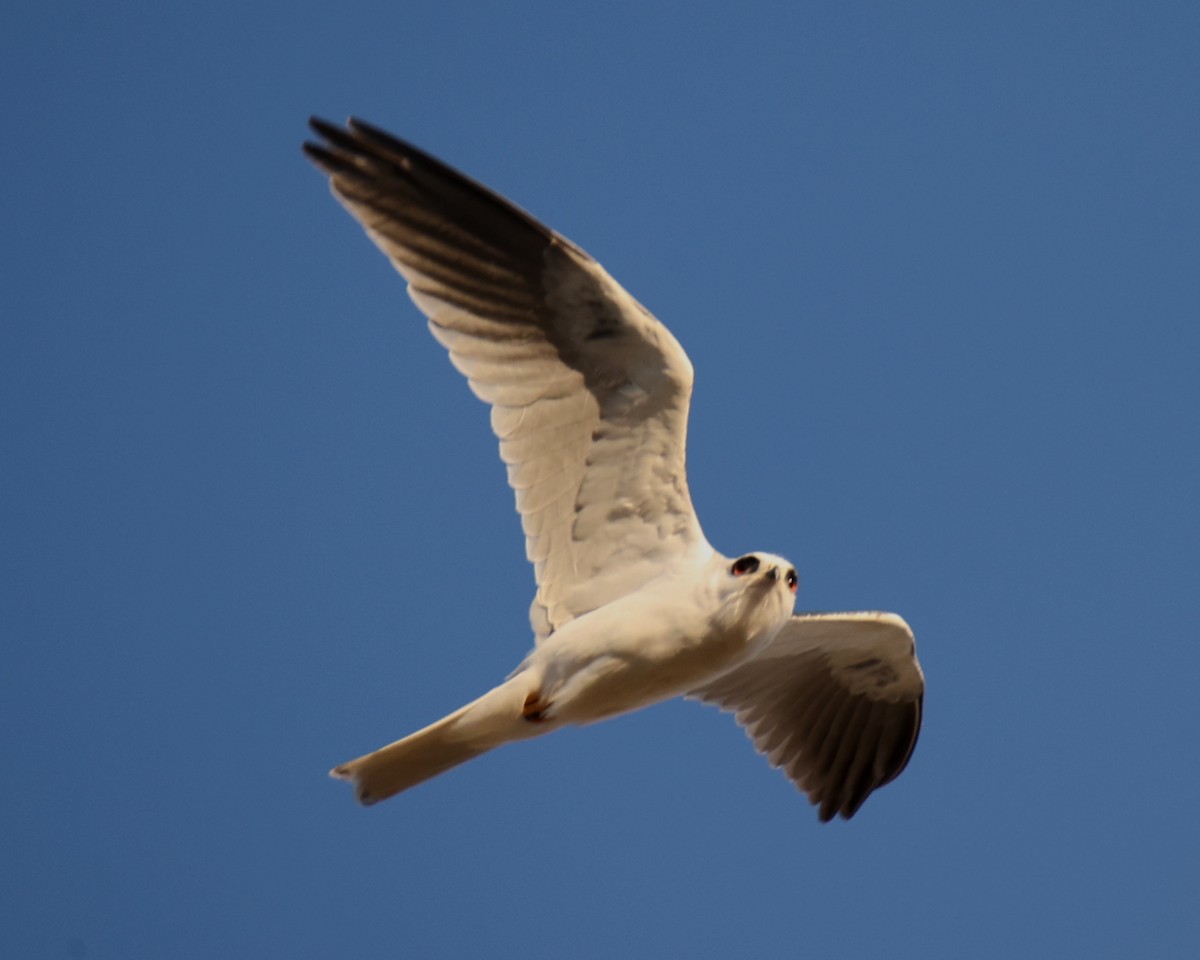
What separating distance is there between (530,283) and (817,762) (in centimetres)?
311

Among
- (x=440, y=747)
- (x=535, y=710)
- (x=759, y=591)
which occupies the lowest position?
(x=440, y=747)

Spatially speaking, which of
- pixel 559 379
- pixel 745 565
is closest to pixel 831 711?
pixel 745 565

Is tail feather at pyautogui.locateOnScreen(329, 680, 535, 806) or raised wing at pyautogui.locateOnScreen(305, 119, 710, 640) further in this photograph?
raised wing at pyautogui.locateOnScreen(305, 119, 710, 640)

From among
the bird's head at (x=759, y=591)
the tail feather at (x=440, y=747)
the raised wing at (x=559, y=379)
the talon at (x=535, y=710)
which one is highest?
the raised wing at (x=559, y=379)

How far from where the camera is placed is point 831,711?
938cm

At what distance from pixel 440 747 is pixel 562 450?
1471 millimetres

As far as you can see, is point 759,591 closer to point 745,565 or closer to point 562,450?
A: point 745,565

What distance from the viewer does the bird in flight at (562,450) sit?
24.6 ft

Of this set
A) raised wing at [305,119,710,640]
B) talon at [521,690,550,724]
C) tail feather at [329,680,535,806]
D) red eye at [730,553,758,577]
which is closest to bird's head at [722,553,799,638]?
red eye at [730,553,758,577]

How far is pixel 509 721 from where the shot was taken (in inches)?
297

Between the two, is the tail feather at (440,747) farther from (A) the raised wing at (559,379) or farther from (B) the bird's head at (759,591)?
(B) the bird's head at (759,591)

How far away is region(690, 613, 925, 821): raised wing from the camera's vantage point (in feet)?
30.1

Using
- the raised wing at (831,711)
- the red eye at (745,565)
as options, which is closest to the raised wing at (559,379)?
the red eye at (745,565)

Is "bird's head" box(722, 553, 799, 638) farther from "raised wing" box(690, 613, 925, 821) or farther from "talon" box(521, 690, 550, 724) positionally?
"raised wing" box(690, 613, 925, 821)
